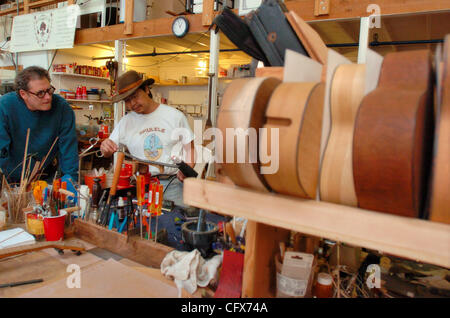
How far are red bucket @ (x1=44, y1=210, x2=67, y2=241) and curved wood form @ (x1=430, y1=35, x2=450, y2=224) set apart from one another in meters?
1.34

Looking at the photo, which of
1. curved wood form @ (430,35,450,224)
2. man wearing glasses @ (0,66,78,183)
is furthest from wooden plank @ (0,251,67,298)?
man wearing glasses @ (0,66,78,183)

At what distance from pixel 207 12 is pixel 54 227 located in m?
3.01

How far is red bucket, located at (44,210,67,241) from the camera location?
1.30 meters

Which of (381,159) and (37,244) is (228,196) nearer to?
Answer: (381,159)

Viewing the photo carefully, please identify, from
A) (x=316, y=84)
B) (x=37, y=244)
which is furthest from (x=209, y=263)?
(x=37, y=244)

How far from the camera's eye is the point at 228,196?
23.9 inches

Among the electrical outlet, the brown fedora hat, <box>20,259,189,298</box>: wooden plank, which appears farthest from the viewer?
the electrical outlet

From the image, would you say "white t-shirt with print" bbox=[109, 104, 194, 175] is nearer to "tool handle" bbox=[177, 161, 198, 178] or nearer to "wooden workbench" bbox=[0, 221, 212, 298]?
"tool handle" bbox=[177, 161, 198, 178]

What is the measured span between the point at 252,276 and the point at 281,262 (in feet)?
0.39

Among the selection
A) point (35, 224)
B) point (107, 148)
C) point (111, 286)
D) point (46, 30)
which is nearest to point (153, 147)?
point (107, 148)

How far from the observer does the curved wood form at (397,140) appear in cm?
43

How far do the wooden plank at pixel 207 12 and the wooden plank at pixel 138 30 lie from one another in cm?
8

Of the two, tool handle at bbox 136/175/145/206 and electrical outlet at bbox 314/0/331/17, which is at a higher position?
electrical outlet at bbox 314/0/331/17

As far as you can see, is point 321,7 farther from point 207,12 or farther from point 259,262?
point 259,262
